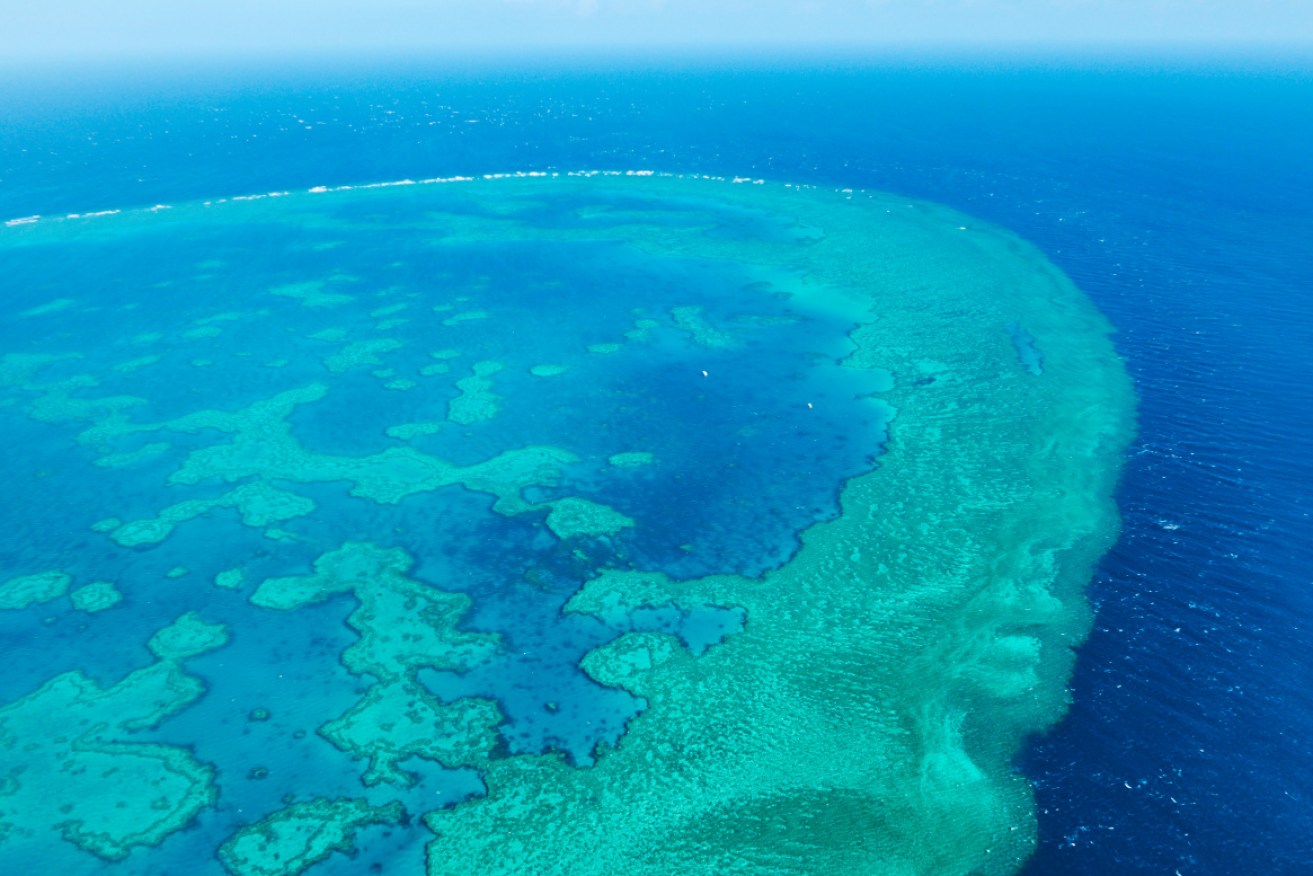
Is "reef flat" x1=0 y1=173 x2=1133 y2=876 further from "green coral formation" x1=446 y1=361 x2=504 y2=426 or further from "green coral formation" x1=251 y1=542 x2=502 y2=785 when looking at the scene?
"green coral formation" x1=446 y1=361 x2=504 y2=426

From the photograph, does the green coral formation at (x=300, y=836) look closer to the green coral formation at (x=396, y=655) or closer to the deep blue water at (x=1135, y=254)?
the green coral formation at (x=396, y=655)

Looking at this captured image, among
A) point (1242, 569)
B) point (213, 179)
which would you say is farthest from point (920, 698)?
point (213, 179)

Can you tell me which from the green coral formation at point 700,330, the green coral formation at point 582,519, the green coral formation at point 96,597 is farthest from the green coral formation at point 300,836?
the green coral formation at point 700,330

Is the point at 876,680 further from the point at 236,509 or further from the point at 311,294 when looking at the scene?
the point at 311,294

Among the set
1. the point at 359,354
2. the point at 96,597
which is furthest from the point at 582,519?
the point at 359,354

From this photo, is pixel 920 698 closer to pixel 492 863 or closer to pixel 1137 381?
pixel 492 863

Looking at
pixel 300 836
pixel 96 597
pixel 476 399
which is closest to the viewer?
pixel 300 836
